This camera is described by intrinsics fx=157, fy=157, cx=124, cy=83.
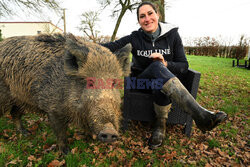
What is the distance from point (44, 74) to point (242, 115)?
5.11 meters

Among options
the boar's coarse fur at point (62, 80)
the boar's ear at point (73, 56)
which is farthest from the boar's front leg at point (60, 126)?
the boar's ear at point (73, 56)

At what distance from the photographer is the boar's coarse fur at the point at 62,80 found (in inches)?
68.2

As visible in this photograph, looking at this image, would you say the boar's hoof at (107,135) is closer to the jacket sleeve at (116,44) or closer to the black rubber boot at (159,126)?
the black rubber boot at (159,126)

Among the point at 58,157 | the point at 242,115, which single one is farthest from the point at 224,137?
the point at 58,157

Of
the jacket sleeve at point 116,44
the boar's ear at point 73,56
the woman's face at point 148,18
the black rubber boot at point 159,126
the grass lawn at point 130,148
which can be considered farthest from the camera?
the jacket sleeve at point 116,44

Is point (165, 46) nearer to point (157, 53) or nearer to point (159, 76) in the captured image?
point (157, 53)

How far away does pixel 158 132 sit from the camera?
3.02 m

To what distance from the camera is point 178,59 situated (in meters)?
3.12

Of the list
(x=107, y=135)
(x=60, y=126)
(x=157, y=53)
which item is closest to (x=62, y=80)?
(x=60, y=126)

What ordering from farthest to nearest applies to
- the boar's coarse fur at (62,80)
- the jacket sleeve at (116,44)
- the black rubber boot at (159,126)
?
the jacket sleeve at (116,44) → the black rubber boot at (159,126) → the boar's coarse fur at (62,80)

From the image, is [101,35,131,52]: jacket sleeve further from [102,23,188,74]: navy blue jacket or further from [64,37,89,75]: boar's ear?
[64,37,89,75]: boar's ear

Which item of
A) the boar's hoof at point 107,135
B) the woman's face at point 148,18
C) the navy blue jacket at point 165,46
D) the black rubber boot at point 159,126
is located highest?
the woman's face at point 148,18

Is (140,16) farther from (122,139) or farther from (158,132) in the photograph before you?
(122,139)

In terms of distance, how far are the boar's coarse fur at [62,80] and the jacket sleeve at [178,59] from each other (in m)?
1.07
